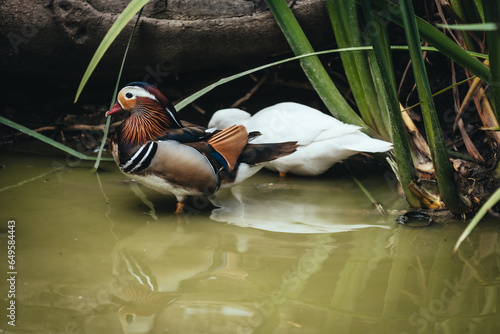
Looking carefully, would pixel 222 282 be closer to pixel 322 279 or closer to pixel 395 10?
pixel 322 279

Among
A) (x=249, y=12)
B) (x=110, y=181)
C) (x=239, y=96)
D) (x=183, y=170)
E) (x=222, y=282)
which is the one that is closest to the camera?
(x=222, y=282)

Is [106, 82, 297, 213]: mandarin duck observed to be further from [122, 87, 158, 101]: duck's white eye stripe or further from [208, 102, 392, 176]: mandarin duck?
[208, 102, 392, 176]: mandarin duck

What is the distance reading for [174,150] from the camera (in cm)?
277

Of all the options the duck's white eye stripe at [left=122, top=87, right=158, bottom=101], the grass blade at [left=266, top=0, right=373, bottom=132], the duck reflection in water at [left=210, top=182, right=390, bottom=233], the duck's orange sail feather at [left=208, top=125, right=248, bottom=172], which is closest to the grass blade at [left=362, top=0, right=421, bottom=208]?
the duck reflection in water at [left=210, top=182, right=390, bottom=233]

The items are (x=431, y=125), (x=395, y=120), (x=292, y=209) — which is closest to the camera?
(x=431, y=125)

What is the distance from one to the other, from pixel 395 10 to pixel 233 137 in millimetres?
1078

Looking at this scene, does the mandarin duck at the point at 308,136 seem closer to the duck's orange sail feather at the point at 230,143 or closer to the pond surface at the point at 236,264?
the pond surface at the point at 236,264

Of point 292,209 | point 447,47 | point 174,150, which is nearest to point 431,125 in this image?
point 447,47

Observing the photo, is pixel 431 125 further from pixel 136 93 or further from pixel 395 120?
pixel 136 93

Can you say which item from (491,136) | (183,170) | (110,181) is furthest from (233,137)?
(491,136)

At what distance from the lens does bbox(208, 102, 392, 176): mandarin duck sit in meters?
3.30

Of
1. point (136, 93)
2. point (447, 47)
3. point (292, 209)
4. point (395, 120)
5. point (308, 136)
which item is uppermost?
point (447, 47)

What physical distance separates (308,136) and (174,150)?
1027mm

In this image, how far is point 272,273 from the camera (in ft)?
7.34
